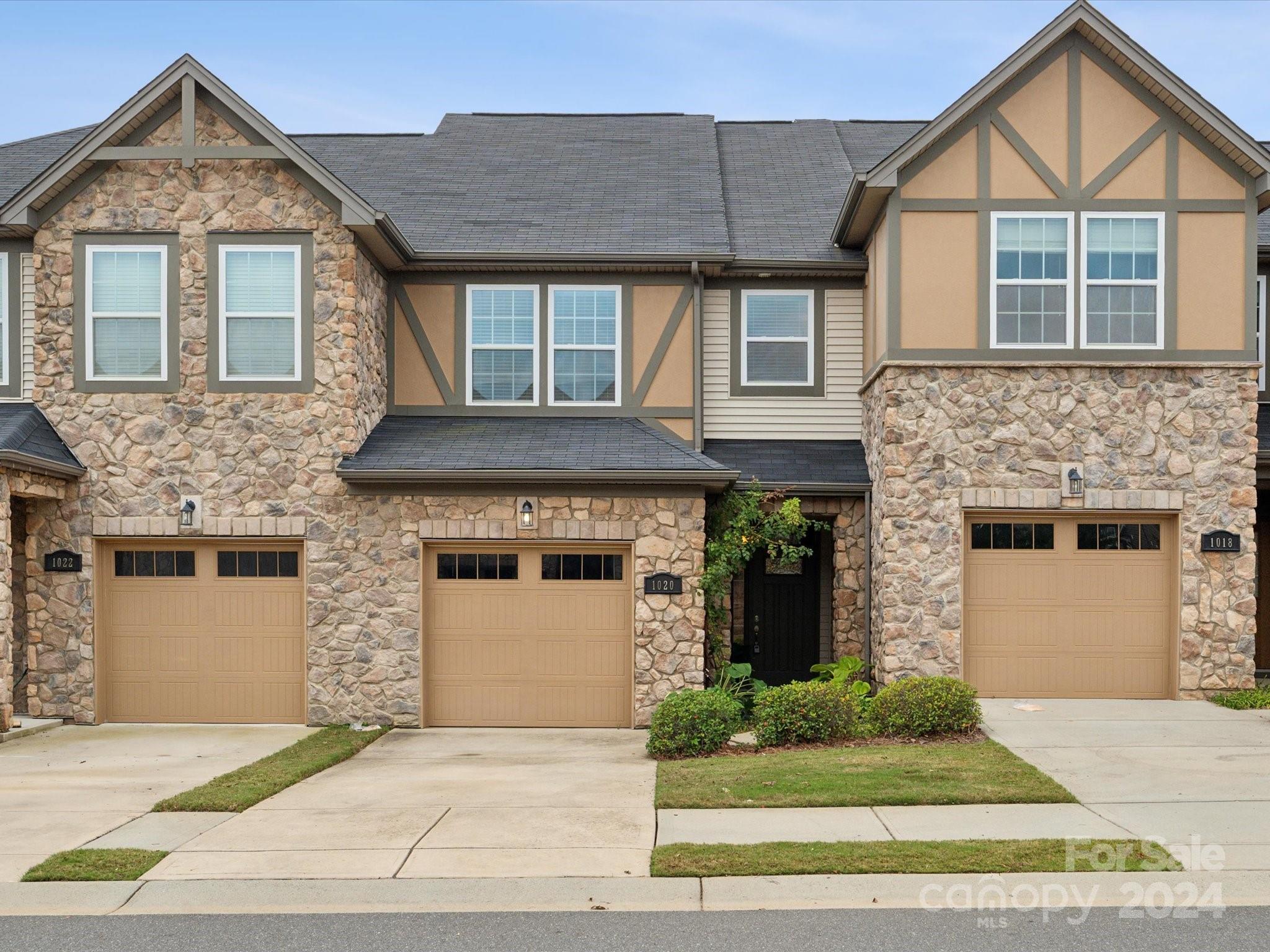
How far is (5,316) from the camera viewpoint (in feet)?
44.8

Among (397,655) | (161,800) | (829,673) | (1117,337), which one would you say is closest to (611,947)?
(161,800)

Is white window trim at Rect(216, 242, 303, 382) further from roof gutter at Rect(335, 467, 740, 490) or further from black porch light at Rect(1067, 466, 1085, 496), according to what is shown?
black porch light at Rect(1067, 466, 1085, 496)

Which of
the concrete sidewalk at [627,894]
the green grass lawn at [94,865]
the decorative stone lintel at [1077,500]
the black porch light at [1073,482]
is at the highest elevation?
the black porch light at [1073,482]

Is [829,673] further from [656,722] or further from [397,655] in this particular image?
[397,655]

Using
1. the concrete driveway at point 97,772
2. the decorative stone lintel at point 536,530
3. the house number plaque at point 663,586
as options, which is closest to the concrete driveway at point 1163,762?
the house number plaque at point 663,586

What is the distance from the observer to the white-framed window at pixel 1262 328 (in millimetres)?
14719

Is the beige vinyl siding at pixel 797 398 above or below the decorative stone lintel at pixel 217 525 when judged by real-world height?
A: above

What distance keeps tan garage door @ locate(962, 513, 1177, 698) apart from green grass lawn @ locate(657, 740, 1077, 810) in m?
2.89

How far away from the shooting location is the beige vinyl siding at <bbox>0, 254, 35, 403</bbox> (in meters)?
13.5

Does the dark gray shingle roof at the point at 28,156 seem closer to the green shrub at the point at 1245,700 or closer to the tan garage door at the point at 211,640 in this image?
the tan garage door at the point at 211,640

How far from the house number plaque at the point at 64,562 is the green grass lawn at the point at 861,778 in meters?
7.53

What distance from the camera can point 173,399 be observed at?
43.0ft

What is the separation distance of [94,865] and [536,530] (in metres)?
6.79

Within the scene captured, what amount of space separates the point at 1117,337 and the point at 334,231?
948 centimetres
